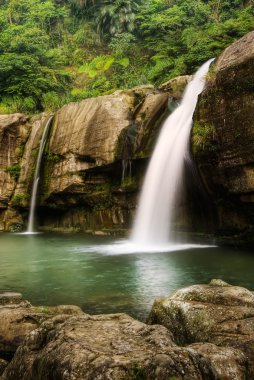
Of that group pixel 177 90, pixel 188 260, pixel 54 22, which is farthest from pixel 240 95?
pixel 54 22

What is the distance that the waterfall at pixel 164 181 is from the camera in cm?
1591

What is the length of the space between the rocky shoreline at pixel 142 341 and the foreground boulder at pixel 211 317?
0.5 inches

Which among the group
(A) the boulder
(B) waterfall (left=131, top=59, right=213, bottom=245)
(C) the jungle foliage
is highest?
(C) the jungle foliage

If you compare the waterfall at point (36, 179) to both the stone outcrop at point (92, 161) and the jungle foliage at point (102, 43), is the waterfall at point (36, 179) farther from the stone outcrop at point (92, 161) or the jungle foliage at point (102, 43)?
the jungle foliage at point (102, 43)

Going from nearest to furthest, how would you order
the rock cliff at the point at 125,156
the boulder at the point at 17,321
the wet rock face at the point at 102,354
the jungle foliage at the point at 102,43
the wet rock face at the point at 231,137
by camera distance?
the wet rock face at the point at 102,354 → the boulder at the point at 17,321 → the wet rock face at the point at 231,137 → the rock cliff at the point at 125,156 → the jungle foliage at the point at 102,43

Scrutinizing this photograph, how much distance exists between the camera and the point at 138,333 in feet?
14.0

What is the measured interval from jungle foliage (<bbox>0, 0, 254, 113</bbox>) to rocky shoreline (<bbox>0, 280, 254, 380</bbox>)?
21679 mm

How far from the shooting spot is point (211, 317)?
5340 millimetres

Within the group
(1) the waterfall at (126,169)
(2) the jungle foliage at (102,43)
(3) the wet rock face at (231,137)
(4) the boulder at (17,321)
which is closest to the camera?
(4) the boulder at (17,321)

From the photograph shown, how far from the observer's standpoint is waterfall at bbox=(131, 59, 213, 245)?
52.2ft

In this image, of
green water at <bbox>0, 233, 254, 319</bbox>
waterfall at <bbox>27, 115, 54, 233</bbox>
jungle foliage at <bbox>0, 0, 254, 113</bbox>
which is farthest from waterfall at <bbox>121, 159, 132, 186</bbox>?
jungle foliage at <bbox>0, 0, 254, 113</bbox>

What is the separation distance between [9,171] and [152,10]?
25105mm

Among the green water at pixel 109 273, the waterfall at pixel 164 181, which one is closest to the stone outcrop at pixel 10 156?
the green water at pixel 109 273

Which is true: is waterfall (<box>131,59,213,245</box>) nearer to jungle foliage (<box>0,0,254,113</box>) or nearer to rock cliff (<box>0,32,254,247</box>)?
rock cliff (<box>0,32,254,247</box>)
